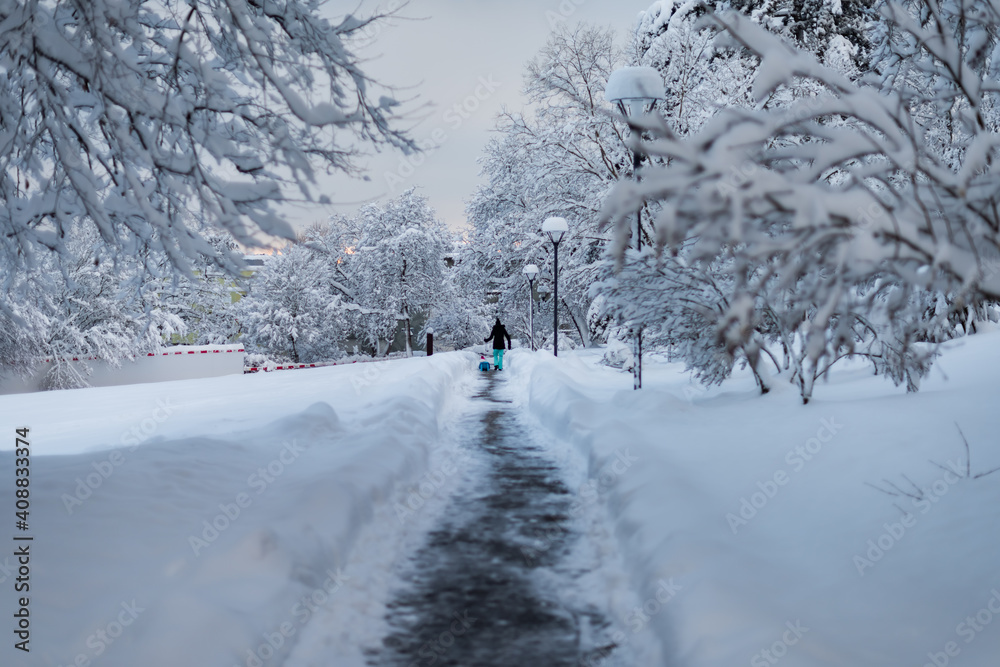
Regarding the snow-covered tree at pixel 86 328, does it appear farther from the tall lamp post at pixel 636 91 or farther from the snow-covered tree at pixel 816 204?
the snow-covered tree at pixel 816 204

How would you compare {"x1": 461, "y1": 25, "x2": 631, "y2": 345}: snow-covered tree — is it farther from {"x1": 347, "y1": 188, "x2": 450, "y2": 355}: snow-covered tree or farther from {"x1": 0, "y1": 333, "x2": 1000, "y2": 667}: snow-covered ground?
{"x1": 347, "y1": 188, "x2": 450, "y2": 355}: snow-covered tree

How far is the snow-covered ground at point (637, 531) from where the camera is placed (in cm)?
364

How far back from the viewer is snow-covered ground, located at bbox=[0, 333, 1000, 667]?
143 inches

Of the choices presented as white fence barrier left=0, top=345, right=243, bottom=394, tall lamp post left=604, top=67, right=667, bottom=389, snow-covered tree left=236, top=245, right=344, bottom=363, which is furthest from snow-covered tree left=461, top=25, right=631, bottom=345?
snow-covered tree left=236, top=245, right=344, bottom=363

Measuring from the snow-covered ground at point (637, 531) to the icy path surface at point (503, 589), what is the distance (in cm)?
20

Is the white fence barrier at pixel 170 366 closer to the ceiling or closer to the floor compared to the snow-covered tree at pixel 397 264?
closer to the floor

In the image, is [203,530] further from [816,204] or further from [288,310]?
[288,310]

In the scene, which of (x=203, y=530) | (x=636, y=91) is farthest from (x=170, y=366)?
(x=203, y=530)

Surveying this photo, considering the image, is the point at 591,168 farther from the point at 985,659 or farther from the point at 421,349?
the point at 421,349

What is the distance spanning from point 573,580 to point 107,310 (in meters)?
24.2

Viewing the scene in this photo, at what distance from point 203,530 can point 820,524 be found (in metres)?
4.20

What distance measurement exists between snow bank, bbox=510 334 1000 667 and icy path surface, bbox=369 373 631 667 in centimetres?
39

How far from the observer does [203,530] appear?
17.0 feet

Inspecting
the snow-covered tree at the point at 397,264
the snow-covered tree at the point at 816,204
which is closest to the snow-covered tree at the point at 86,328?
the snow-covered tree at the point at 816,204
